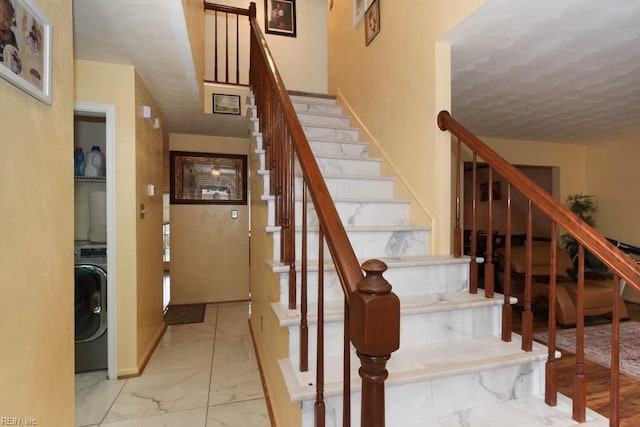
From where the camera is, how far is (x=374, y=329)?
26.4 inches

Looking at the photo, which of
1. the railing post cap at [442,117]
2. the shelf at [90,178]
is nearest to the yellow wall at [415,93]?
the railing post cap at [442,117]

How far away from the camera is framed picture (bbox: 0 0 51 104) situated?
3.07 feet

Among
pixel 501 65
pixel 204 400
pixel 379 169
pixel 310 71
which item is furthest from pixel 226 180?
pixel 501 65

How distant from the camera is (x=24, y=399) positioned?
1032 millimetres

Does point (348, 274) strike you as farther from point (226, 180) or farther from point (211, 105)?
point (226, 180)

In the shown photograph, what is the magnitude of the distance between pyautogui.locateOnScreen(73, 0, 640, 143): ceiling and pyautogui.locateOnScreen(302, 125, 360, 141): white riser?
936mm

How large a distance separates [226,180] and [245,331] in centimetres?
205

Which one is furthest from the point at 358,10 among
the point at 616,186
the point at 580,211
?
the point at 616,186

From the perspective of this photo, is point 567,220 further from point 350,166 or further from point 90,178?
point 90,178

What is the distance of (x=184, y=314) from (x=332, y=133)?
2687 mm

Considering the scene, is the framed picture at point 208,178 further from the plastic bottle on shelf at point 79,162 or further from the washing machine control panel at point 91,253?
the washing machine control panel at point 91,253

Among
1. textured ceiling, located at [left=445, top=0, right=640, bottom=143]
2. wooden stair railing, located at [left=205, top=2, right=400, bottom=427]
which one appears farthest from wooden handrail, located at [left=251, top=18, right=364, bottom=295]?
textured ceiling, located at [left=445, top=0, right=640, bottom=143]

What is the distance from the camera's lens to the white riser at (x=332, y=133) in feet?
9.72

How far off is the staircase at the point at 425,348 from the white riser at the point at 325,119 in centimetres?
116
